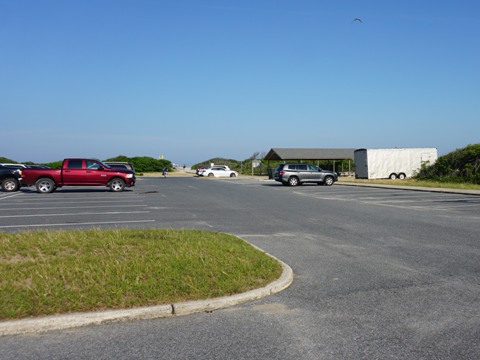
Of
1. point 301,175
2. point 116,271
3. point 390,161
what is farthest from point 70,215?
point 390,161

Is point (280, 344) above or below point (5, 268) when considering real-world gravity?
below

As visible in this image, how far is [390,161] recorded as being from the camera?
44875mm

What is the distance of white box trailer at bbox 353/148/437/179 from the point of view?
4412 cm

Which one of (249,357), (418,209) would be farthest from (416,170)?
(249,357)

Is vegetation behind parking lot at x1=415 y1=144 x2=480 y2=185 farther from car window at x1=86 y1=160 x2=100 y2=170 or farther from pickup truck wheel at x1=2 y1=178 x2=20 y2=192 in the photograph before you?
pickup truck wheel at x1=2 y1=178 x2=20 y2=192

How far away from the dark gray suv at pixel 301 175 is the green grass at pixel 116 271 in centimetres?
2570

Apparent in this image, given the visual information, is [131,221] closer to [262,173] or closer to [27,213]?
[27,213]

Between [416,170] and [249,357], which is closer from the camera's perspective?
[249,357]

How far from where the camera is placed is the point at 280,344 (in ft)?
13.6

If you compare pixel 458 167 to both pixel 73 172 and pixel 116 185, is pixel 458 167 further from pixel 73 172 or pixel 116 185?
pixel 73 172

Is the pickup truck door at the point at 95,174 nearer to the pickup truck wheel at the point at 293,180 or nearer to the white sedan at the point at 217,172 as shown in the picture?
the pickup truck wheel at the point at 293,180

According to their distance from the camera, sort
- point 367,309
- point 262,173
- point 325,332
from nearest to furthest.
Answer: point 325,332, point 367,309, point 262,173

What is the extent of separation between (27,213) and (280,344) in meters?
12.8

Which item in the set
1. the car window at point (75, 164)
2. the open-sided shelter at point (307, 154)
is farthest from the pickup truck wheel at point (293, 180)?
the open-sided shelter at point (307, 154)
